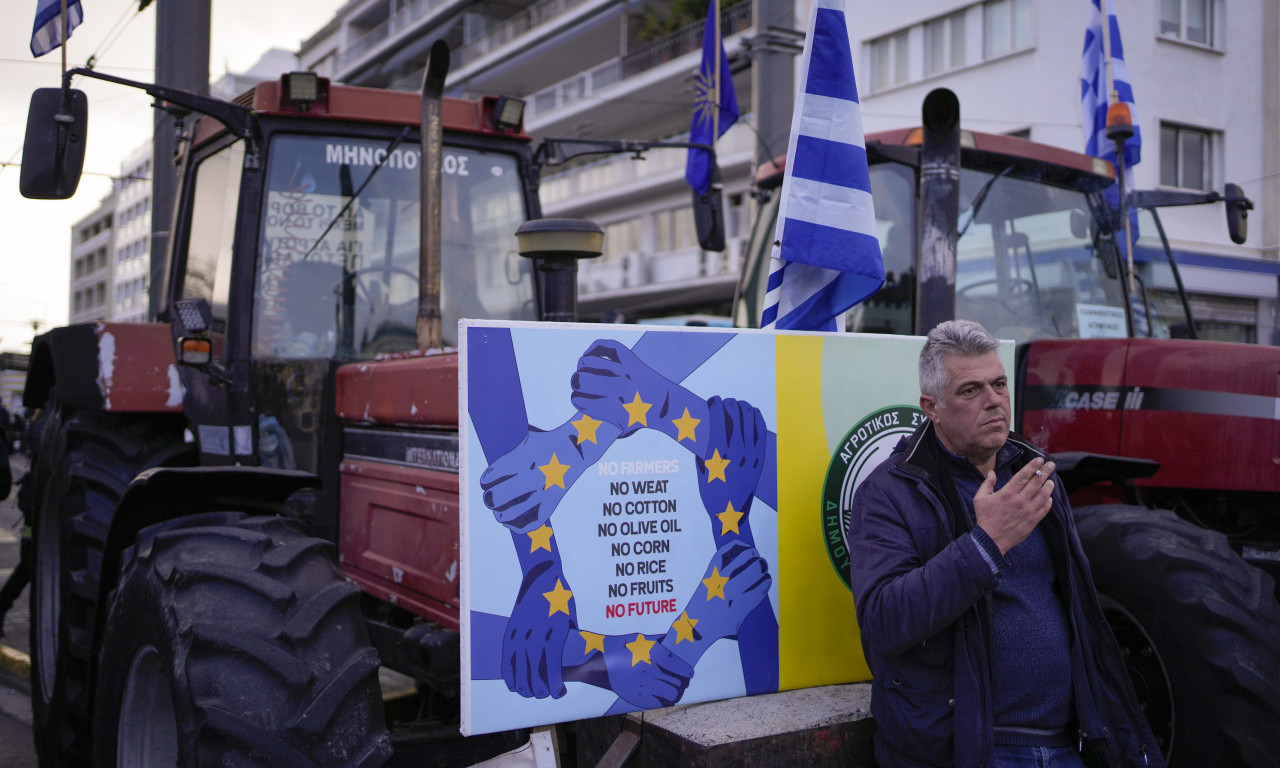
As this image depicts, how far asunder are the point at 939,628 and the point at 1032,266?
2.91 metres

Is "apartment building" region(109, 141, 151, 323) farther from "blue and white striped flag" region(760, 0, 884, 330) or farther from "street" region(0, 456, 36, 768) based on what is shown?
"blue and white striped flag" region(760, 0, 884, 330)

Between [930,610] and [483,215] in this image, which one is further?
[483,215]

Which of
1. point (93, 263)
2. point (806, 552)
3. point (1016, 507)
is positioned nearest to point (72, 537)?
point (806, 552)

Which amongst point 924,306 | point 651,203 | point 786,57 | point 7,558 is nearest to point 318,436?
point 924,306

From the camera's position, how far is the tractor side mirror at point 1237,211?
5.35 m

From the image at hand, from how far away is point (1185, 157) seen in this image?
18844 millimetres

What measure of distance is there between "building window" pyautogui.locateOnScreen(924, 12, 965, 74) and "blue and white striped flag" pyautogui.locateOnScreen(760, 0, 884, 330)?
18.9 metres

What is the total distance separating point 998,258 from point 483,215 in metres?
2.21

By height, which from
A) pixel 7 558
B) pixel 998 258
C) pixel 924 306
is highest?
pixel 998 258

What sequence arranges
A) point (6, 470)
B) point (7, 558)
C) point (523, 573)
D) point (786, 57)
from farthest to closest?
1. point (7, 558)
2. point (786, 57)
3. point (6, 470)
4. point (523, 573)

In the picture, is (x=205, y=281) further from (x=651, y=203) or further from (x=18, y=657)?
(x=651, y=203)

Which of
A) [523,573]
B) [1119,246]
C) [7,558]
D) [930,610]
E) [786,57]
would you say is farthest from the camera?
[7,558]

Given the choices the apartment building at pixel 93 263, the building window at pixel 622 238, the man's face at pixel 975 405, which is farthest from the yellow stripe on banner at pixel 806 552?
the apartment building at pixel 93 263

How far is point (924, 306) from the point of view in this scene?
3.68 metres
